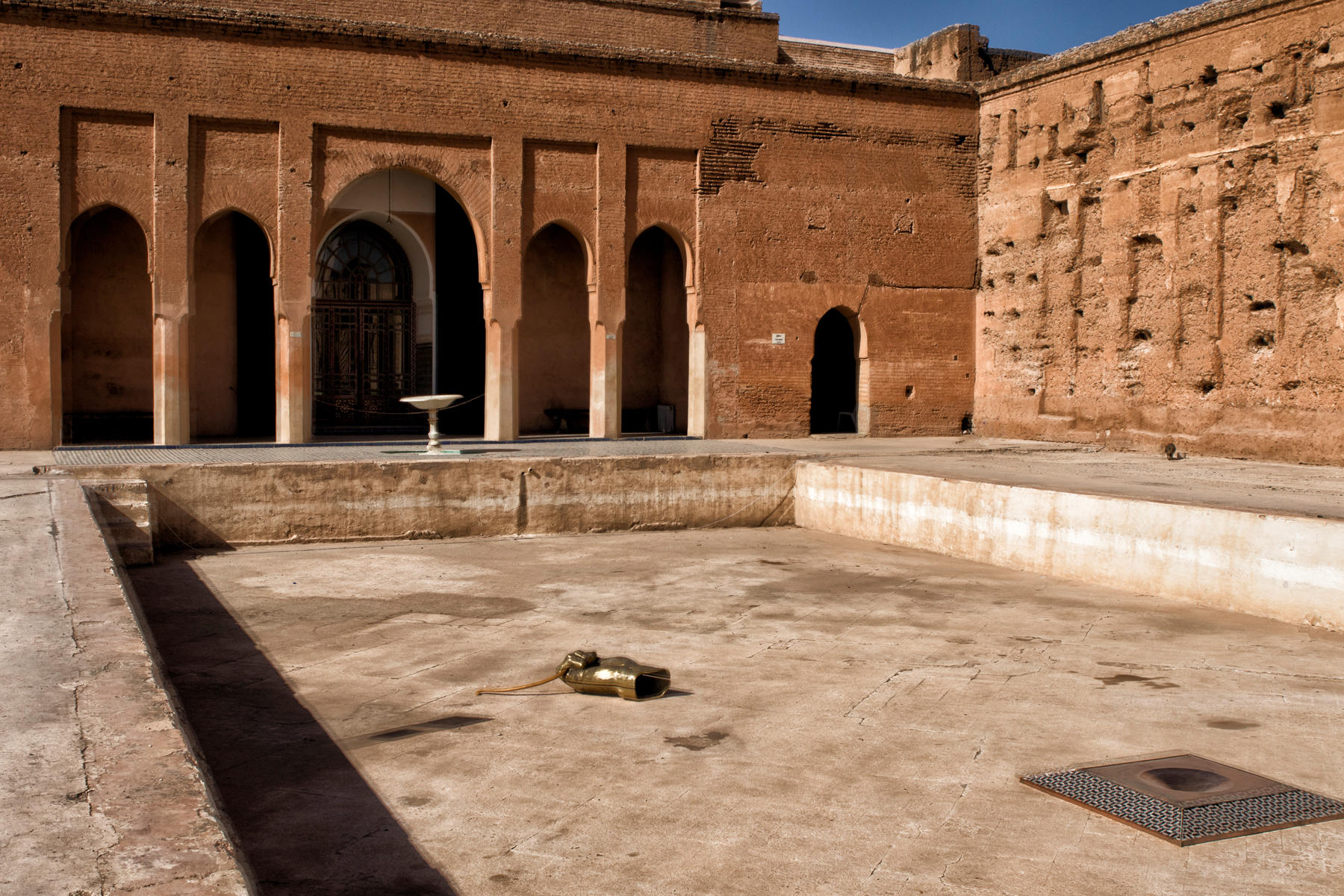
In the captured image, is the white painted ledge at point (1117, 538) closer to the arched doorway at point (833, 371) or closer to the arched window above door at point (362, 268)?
the arched doorway at point (833, 371)

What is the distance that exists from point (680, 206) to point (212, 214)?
6.02 m

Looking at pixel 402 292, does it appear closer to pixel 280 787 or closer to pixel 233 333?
pixel 233 333

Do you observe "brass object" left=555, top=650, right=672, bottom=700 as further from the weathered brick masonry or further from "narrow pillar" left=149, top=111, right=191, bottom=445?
"narrow pillar" left=149, top=111, right=191, bottom=445

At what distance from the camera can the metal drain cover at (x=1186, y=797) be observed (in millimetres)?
4230

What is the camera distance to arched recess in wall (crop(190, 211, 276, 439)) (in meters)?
16.4

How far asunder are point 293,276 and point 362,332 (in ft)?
10.2

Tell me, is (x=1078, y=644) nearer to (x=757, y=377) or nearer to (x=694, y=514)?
(x=694, y=514)

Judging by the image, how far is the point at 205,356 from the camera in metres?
16.4

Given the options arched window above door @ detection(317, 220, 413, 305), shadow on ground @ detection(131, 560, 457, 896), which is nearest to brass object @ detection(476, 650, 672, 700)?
shadow on ground @ detection(131, 560, 457, 896)

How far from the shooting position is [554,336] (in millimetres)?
18312

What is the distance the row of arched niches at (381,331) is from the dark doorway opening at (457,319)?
25 mm

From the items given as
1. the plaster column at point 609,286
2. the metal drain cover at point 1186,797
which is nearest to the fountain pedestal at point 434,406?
the plaster column at point 609,286

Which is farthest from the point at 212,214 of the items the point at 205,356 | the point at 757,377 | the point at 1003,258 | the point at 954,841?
the point at 954,841

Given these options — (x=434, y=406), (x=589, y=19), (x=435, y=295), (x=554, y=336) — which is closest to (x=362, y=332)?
(x=435, y=295)
